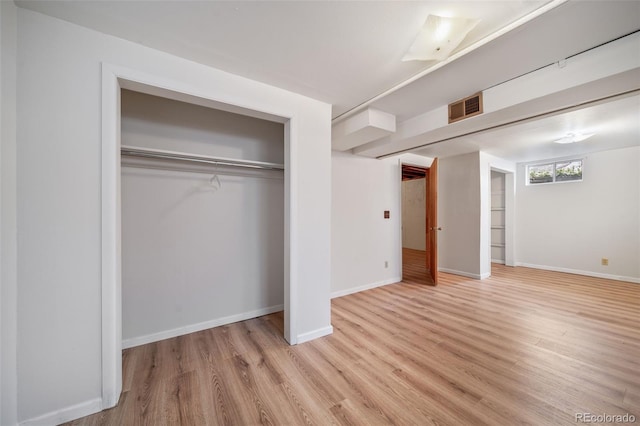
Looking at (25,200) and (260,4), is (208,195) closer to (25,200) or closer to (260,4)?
(25,200)

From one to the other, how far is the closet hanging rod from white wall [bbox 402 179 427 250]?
6.26 m

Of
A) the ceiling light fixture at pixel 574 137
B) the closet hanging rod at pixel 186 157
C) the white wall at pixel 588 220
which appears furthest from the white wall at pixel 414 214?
the closet hanging rod at pixel 186 157

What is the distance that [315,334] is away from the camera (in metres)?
2.39

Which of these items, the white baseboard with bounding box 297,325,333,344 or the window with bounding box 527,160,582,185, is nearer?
the white baseboard with bounding box 297,325,333,344

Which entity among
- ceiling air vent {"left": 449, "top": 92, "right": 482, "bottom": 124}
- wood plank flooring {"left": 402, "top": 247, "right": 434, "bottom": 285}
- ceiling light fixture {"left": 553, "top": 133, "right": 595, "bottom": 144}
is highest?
ceiling light fixture {"left": 553, "top": 133, "right": 595, "bottom": 144}

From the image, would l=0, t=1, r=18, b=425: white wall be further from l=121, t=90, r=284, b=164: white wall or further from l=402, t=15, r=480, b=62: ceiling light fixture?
l=402, t=15, r=480, b=62: ceiling light fixture

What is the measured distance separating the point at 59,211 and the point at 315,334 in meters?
2.18

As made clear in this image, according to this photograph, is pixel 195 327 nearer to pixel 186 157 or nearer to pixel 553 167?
pixel 186 157

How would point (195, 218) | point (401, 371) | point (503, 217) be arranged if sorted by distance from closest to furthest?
point (401, 371) < point (195, 218) < point (503, 217)

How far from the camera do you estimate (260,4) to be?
4.46ft

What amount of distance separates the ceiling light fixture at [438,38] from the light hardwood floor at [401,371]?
2.38 meters

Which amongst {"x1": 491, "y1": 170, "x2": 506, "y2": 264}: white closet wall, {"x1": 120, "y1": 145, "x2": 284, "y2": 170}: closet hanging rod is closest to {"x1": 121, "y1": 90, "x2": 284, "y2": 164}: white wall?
{"x1": 120, "y1": 145, "x2": 284, "y2": 170}: closet hanging rod

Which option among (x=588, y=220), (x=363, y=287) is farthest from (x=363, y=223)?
(x=588, y=220)

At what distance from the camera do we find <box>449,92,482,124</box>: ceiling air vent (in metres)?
2.29
